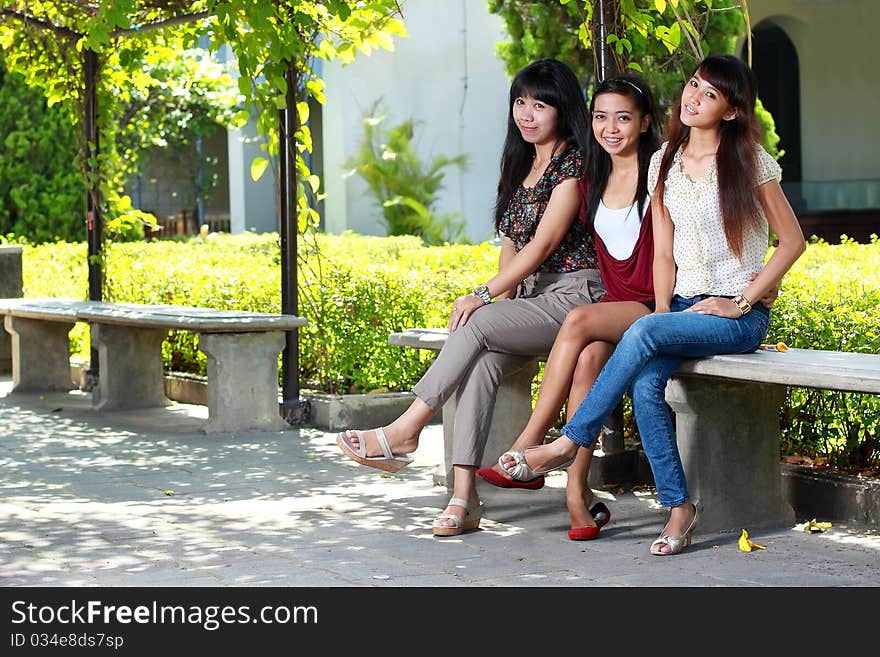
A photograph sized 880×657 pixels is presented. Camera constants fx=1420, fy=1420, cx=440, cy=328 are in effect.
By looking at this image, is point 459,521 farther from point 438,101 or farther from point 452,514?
point 438,101

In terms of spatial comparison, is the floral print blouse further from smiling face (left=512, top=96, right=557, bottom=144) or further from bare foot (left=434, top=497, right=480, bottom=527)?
bare foot (left=434, top=497, right=480, bottom=527)

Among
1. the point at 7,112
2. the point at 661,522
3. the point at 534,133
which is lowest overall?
the point at 661,522

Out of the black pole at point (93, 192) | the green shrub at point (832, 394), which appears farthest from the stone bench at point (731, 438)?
the black pole at point (93, 192)

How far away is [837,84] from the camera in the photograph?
18344mm

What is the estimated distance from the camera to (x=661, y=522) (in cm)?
545

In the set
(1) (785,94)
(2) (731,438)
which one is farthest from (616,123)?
(1) (785,94)

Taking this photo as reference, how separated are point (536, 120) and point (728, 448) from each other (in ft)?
4.86

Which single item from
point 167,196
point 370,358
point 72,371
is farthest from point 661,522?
point 167,196

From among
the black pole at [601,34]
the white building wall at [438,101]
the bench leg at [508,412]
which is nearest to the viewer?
the bench leg at [508,412]

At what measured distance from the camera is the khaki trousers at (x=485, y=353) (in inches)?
209

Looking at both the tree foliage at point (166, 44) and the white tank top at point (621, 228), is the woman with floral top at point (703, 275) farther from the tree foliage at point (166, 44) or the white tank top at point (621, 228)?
the tree foliage at point (166, 44)
